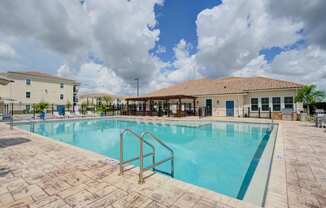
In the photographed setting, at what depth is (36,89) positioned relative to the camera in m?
30.6

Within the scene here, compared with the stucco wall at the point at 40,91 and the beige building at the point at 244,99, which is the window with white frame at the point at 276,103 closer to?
the beige building at the point at 244,99

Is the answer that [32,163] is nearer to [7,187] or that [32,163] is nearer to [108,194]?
[7,187]

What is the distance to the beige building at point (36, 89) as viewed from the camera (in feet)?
90.6

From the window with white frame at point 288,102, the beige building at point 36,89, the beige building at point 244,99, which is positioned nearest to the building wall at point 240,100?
the beige building at point 244,99

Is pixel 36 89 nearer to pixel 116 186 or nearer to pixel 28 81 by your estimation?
pixel 28 81

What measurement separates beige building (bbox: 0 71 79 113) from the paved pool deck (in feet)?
91.0

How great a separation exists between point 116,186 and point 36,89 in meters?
37.5

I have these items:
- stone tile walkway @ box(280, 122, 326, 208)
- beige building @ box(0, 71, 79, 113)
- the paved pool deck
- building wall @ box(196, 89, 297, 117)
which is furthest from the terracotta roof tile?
beige building @ box(0, 71, 79, 113)

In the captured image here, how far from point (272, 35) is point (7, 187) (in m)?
18.2

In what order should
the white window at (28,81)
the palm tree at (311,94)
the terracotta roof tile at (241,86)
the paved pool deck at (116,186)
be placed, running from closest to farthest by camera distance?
the paved pool deck at (116,186)
the palm tree at (311,94)
the terracotta roof tile at (241,86)
the white window at (28,81)

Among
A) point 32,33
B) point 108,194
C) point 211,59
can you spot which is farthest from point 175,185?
point 211,59

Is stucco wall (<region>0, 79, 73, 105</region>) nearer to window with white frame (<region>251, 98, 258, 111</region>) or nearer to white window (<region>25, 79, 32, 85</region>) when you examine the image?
white window (<region>25, 79, 32, 85</region>)

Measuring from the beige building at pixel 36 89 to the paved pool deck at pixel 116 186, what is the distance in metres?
27.7

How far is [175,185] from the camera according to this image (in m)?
2.80
